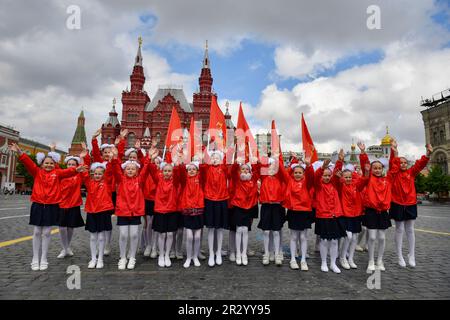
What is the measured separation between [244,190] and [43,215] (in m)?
3.70

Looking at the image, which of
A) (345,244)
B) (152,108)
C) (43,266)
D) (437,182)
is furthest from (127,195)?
(152,108)

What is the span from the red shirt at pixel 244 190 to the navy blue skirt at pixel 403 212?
281cm

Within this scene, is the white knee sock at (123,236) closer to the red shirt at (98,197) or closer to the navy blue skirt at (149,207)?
the red shirt at (98,197)

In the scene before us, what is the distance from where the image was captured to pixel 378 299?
3.50 meters

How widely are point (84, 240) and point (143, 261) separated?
297 centimetres

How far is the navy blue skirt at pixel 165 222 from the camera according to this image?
16.8 feet

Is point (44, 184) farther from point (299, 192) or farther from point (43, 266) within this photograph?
point (299, 192)

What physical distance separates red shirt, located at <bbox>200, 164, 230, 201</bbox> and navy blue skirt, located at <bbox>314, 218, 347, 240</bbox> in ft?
6.21

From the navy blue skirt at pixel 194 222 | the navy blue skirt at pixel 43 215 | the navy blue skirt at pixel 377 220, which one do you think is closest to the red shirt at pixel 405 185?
the navy blue skirt at pixel 377 220

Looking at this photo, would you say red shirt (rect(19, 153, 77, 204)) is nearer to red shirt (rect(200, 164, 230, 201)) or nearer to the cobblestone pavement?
the cobblestone pavement

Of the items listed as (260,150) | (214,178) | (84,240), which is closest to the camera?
(214,178)

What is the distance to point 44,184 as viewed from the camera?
4.84 m
